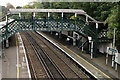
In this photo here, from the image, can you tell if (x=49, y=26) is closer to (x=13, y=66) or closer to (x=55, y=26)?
(x=55, y=26)

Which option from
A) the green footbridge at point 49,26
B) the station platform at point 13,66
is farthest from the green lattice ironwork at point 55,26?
the station platform at point 13,66

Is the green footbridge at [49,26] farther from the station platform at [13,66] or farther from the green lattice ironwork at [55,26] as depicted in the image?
the station platform at [13,66]

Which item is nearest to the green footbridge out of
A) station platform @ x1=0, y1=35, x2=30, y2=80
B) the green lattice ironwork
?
the green lattice ironwork

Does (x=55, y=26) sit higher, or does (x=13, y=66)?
(x=55, y=26)

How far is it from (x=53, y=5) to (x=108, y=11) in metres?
14.4

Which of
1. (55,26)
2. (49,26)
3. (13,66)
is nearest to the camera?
(13,66)

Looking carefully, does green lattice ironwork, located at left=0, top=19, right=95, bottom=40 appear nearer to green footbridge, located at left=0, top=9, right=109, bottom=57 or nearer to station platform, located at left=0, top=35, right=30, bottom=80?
→ green footbridge, located at left=0, top=9, right=109, bottom=57

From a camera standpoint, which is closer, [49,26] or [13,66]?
[13,66]

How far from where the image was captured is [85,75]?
41.6 feet

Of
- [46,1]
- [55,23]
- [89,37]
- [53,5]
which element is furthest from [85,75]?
[46,1]

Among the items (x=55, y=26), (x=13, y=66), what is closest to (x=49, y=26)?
(x=55, y=26)

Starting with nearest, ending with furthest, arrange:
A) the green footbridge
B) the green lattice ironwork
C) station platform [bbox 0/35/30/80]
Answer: station platform [bbox 0/35/30/80] < the green footbridge < the green lattice ironwork

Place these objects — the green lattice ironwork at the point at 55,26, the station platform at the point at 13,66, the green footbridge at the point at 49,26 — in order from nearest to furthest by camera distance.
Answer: the station platform at the point at 13,66
the green footbridge at the point at 49,26
the green lattice ironwork at the point at 55,26

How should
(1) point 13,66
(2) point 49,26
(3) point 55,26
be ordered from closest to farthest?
(1) point 13,66 → (3) point 55,26 → (2) point 49,26
